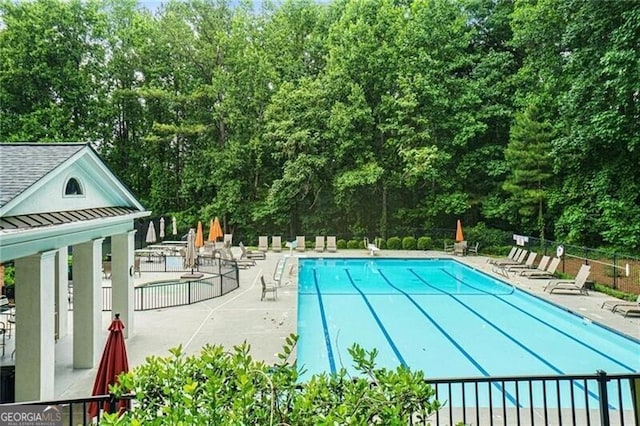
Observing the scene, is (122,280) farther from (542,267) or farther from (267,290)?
(542,267)

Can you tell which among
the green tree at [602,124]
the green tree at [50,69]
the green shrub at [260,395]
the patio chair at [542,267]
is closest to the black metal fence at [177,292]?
the green shrub at [260,395]

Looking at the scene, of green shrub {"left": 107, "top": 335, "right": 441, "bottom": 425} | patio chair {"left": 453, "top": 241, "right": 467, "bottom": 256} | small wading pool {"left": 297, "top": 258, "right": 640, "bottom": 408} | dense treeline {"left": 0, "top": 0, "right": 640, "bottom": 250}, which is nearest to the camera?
green shrub {"left": 107, "top": 335, "right": 441, "bottom": 425}

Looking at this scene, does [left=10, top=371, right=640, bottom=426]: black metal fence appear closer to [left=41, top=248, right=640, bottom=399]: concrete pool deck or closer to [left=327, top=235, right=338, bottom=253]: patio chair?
[left=41, top=248, right=640, bottom=399]: concrete pool deck

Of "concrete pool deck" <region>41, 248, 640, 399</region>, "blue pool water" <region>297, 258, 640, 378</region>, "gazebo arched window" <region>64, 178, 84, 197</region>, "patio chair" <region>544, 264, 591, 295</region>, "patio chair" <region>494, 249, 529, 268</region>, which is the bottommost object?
"blue pool water" <region>297, 258, 640, 378</region>

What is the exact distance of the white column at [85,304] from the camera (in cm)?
796

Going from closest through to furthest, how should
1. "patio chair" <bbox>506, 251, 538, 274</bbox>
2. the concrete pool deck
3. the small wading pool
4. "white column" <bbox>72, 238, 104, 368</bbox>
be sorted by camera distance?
1. "white column" <bbox>72, 238, 104, 368</bbox>
2. the concrete pool deck
3. the small wading pool
4. "patio chair" <bbox>506, 251, 538, 274</bbox>

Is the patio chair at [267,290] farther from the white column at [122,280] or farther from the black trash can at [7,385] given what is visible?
the black trash can at [7,385]

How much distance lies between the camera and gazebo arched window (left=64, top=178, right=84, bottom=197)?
7.25 metres

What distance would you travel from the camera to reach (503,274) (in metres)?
16.9

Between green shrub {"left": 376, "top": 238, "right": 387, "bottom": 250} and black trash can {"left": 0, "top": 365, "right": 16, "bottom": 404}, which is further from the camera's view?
green shrub {"left": 376, "top": 238, "right": 387, "bottom": 250}

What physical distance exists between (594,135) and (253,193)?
18.6 metres

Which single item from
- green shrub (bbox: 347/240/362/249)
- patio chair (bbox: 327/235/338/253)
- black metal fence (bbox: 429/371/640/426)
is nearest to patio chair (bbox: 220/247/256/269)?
patio chair (bbox: 327/235/338/253)

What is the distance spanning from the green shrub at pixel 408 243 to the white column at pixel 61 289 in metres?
18.6

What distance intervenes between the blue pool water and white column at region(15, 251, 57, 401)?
4.12 metres
